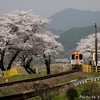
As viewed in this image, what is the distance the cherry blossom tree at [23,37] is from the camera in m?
38.8

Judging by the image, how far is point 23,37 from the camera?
1622 inches

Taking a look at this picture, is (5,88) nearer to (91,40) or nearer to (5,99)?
(5,99)

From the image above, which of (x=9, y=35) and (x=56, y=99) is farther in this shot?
(x=9, y=35)

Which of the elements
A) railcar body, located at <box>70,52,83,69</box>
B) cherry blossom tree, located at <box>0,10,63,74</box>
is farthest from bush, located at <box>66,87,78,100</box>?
railcar body, located at <box>70,52,83,69</box>

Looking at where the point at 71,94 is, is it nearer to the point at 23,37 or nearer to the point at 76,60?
the point at 23,37

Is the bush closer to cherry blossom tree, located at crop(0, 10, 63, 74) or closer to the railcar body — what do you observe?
cherry blossom tree, located at crop(0, 10, 63, 74)

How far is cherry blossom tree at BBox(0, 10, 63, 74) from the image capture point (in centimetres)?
3875

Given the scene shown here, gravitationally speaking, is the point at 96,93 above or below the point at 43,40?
below

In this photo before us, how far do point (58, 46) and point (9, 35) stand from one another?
13.8 metres

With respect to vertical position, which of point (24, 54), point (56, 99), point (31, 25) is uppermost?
point (31, 25)

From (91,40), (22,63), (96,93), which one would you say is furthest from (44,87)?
(91,40)

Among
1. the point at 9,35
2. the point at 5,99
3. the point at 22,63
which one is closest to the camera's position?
the point at 5,99

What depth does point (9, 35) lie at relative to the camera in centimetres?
3819

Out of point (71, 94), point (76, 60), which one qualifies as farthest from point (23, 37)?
point (71, 94)
